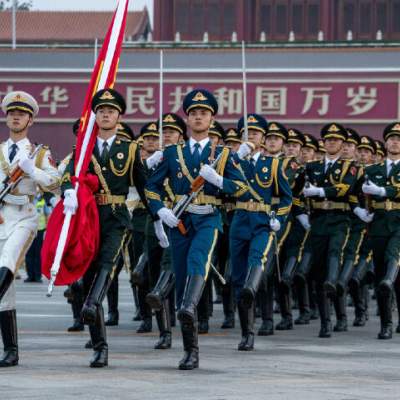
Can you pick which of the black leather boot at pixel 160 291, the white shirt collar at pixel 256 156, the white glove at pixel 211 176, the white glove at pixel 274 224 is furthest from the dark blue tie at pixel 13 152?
the white shirt collar at pixel 256 156

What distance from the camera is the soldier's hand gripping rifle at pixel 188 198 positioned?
9.78 m

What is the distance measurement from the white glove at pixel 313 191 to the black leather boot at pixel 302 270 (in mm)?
656

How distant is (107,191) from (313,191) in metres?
3.72

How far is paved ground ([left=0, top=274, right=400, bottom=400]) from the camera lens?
8078 mm

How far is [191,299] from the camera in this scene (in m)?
9.40

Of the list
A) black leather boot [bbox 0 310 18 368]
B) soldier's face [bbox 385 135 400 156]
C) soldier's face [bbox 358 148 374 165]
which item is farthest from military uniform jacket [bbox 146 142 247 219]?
soldier's face [bbox 358 148 374 165]

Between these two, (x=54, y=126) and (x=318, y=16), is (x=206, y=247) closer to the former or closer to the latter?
(x=54, y=126)

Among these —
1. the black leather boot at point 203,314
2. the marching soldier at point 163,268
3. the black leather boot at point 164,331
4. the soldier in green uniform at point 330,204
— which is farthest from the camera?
the soldier in green uniform at point 330,204

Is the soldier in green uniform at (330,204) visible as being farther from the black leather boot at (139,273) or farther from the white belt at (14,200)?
the white belt at (14,200)

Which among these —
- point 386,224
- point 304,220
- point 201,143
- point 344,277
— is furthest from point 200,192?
point 304,220

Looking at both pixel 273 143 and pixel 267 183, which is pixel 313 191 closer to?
pixel 273 143

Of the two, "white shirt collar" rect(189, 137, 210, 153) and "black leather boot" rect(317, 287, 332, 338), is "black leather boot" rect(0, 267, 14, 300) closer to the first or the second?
"white shirt collar" rect(189, 137, 210, 153)

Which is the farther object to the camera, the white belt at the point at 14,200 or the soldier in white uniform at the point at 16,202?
the white belt at the point at 14,200

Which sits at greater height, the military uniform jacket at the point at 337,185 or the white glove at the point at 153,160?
the white glove at the point at 153,160
